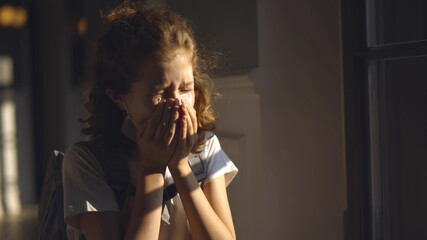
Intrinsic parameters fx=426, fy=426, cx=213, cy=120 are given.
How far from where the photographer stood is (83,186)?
96 centimetres

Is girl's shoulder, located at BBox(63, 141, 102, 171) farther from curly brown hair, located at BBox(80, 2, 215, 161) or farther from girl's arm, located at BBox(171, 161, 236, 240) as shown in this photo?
girl's arm, located at BBox(171, 161, 236, 240)

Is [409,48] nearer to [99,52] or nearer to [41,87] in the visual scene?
[99,52]

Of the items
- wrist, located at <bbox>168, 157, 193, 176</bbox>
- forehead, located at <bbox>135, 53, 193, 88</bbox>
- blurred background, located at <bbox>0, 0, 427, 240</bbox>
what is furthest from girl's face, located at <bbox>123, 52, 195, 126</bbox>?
blurred background, located at <bbox>0, 0, 427, 240</bbox>

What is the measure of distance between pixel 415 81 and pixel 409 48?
3.3 inches

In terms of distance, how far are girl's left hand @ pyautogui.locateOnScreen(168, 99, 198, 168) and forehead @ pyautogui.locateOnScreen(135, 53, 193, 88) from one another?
0.05 meters

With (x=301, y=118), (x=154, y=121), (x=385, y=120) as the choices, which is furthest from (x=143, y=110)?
(x=385, y=120)

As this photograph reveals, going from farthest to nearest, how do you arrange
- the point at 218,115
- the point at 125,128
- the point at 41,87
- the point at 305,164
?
1. the point at 41,87
2. the point at 218,115
3. the point at 305,164
4. the point at 125,128

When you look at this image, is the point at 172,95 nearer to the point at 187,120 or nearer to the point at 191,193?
the point at 187,120

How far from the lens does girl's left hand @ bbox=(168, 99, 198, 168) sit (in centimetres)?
95

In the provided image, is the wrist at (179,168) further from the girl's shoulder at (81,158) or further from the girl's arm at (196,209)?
the girl's shoulder at (81,158)

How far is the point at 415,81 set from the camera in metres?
1.01

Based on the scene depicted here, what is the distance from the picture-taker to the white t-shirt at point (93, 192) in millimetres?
948

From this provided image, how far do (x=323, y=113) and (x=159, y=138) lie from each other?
484 millimetres

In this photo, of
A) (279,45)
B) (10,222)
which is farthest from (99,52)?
(10,222)
